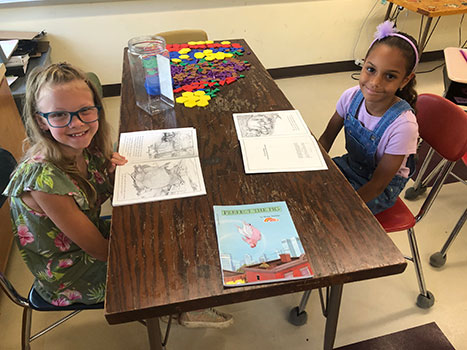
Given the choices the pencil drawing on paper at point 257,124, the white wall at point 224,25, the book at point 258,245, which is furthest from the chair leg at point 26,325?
the white wall at point 224,25

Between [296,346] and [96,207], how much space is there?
92 centimetres

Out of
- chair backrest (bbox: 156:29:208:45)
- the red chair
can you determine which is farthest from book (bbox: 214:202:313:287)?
chair backrest (bbox: 156:29:208:45)

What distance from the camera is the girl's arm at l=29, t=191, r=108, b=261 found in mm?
886

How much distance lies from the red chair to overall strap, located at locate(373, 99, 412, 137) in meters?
0.17

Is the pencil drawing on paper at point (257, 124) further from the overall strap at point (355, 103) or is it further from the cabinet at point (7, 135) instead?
the cabinet at point (7, 135)

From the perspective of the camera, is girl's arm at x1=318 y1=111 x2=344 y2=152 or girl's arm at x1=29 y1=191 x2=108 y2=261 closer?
girl's arm at x1=29 y1=191 x2=108 y2=261

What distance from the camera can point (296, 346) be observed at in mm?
1371

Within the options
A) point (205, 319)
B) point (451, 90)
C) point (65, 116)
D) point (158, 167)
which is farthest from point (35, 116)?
point (451, 90)

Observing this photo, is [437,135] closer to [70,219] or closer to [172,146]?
[172,146]

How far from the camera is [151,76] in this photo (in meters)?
1.43

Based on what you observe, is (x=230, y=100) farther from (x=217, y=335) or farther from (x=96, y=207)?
(x=217, y=335)

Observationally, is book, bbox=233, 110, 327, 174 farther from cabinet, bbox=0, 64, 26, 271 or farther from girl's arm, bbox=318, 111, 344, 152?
cabinet, bbox=0, 64, 26, 271

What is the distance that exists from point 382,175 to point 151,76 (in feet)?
3.14

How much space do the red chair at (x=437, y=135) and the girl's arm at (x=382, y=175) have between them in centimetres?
14
